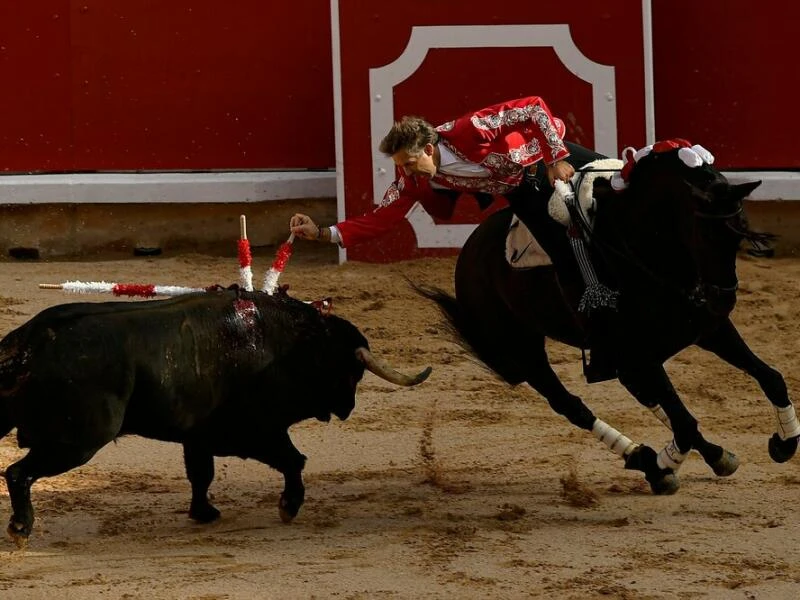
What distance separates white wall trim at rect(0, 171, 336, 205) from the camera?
8367 millimetres

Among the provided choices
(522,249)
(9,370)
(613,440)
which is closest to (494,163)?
(522,249)

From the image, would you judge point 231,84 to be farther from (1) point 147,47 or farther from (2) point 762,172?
(2) point 762,172

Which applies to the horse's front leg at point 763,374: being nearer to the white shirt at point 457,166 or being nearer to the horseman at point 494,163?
the horseman at point 494,163

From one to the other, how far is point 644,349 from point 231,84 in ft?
12.6

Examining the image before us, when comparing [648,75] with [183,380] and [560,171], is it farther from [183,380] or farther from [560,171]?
[183,380]

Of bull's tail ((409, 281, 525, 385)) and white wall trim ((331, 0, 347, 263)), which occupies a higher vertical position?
white wall trim ((331, 0, 347, 263))

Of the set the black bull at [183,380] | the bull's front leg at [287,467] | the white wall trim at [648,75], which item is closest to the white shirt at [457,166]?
the black bull at [183,380]

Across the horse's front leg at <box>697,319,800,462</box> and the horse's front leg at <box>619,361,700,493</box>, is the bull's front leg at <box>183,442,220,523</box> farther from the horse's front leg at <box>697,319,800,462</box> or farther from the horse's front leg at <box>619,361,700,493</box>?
the horse's front leg at <box>697,319,800,462</box>

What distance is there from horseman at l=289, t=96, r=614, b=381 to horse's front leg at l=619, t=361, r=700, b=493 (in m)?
0.10

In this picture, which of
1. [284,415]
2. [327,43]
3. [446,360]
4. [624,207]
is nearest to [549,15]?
[327,43]

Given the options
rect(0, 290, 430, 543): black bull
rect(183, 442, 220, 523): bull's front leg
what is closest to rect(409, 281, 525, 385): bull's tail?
rect(0, 290, 430, 543): black bull

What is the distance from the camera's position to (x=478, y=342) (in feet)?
19.4

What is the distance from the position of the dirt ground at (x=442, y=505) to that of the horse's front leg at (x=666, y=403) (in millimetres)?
136

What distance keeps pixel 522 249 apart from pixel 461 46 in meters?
2.86
